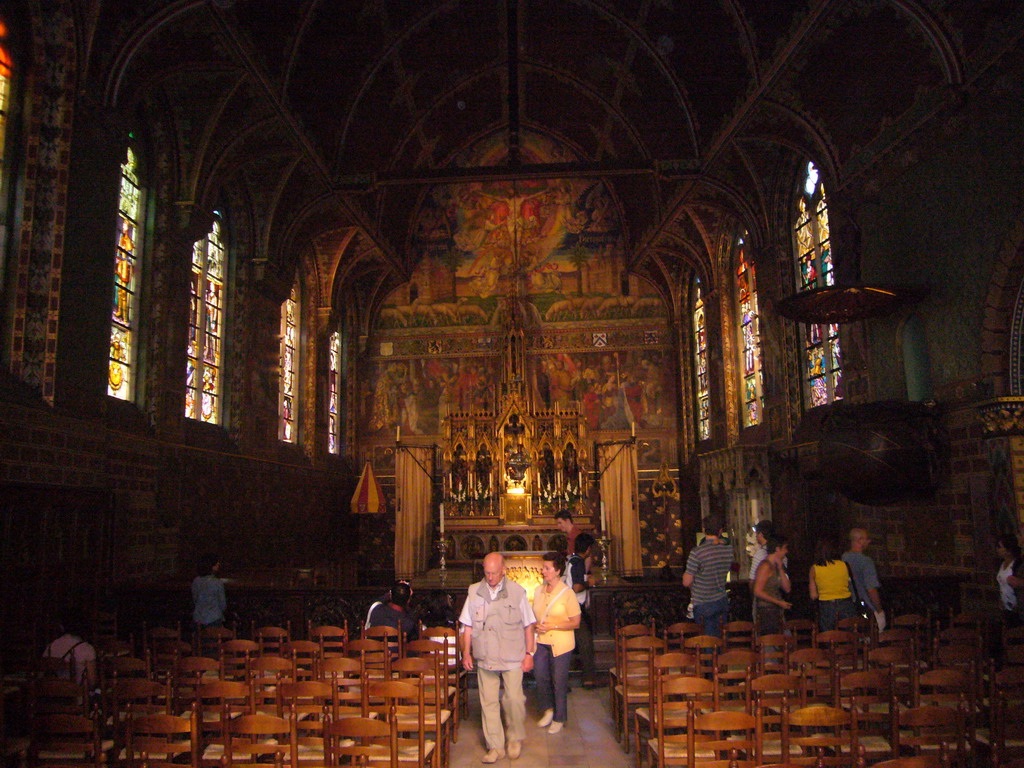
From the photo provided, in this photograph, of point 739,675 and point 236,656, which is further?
point 236,656

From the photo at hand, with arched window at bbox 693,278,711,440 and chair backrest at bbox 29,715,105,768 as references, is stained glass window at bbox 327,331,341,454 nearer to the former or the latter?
arched window at bbox 693,278,711,440

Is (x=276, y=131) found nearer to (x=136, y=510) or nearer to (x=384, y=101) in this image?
(x=384, y=101)

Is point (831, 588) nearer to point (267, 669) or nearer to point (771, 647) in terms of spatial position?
point (771, 647)

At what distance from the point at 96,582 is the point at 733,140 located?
11536 mm

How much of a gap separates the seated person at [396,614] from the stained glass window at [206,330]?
714 centimetres

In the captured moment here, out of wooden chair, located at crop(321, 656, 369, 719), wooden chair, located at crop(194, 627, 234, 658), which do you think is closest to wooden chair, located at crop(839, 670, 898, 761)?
wooden chair, located at crop(321, 656, 369, 719)

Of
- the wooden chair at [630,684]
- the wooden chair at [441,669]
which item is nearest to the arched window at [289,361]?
the wooden chair at [441,669]

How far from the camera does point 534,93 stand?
1941cm

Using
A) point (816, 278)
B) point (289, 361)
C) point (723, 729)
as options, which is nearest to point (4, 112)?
point (289, 361)

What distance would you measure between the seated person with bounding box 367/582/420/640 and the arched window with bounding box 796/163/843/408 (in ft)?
28.6

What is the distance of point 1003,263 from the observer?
892 cm

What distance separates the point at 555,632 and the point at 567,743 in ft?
2.95

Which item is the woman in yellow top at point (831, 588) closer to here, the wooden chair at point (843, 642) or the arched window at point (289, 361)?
the wooden chair at point (843, 642)

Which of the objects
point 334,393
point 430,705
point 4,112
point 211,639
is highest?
point 4,112
